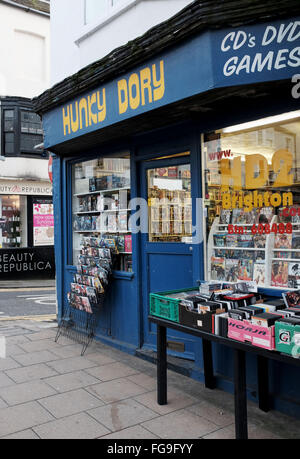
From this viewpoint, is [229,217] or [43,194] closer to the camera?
[229,217]

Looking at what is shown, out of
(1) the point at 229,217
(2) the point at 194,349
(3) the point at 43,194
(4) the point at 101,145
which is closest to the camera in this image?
Answer: (1) the point at 229,217

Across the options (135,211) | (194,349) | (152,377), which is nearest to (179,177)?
(135,211)

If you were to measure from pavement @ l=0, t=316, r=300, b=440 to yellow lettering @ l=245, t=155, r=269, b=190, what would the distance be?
88.0 inches

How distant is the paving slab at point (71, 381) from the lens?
455 cm

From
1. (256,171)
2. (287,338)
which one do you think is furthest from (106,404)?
(256,171)

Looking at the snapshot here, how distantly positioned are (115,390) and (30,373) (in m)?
1.20

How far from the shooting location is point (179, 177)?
5285mm

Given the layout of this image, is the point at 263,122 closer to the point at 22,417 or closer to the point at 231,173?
the point at 231,173

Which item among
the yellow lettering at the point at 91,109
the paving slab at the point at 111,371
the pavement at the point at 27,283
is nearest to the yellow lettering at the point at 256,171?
the yellow lettering at the point at 91,109

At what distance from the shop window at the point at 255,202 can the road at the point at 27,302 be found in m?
5.68

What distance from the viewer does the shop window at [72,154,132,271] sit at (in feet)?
20.2
